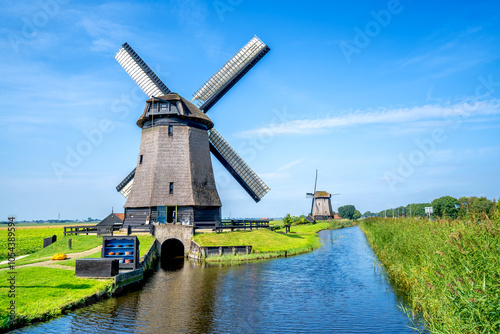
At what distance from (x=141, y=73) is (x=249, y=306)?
24.2 m

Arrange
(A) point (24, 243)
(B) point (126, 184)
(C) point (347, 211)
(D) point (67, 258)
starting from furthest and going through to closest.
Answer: (C) point (347, 211), (A) point (24, 243), (B) point (126, 184), (D) point (67, 258)

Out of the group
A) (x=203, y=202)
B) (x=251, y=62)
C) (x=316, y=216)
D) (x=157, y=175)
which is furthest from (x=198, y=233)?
(x=316, y=216)

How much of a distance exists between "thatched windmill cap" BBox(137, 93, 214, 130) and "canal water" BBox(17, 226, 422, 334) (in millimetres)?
13092

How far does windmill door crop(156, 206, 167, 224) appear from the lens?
2613 cm

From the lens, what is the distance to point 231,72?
30.1 m

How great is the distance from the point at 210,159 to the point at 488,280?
24.3 meters

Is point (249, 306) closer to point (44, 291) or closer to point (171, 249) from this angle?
point (44, 291)

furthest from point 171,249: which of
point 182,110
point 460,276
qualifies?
point 460,276

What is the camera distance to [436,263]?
9430mm

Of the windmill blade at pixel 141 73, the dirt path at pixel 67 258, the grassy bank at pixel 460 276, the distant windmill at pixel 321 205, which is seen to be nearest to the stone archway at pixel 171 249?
the dirt path at pixel 67 258

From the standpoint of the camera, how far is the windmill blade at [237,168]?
100 ft

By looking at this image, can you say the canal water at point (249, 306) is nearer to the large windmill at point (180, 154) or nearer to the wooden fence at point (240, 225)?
the wooden fence at point (240, 225)

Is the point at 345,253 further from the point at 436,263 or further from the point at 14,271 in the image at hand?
the point at 14,271

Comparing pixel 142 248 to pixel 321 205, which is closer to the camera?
pixel 142 248
